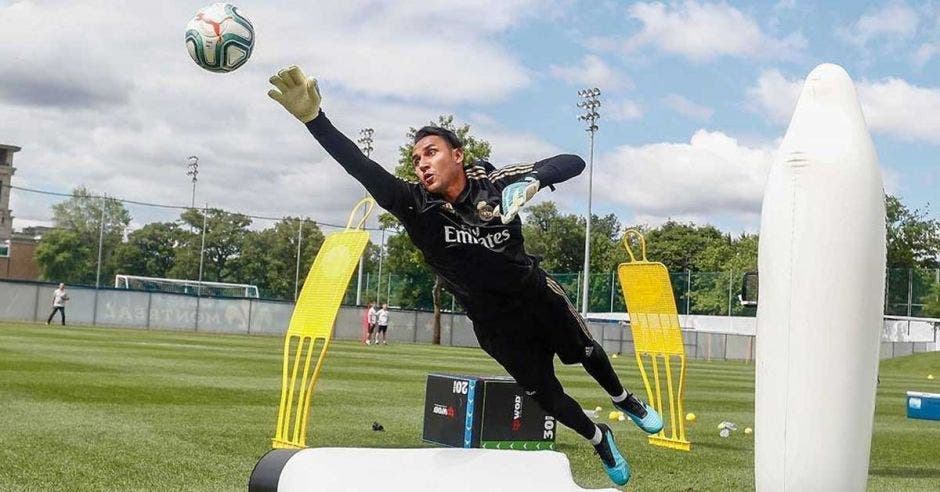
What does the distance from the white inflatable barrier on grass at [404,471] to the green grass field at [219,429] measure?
0.31 ft

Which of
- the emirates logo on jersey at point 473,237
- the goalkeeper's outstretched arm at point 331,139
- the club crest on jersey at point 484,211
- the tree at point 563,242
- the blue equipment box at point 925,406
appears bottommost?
the blue equipment box at point 925,406

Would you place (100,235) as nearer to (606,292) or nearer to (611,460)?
(606,292)

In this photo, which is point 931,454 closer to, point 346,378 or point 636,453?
point 636,453

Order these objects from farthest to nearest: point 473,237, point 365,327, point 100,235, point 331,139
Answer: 1. point 100,235
2. point 365,327
3. point 473,237
4. point 331,139

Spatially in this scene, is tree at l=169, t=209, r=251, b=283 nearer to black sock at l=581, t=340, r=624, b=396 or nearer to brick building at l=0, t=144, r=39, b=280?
brick building at l=0, t=144, r=39, b=280

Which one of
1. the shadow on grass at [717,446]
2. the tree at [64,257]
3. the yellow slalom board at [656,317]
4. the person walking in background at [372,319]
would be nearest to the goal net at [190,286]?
the tree at [64,257]

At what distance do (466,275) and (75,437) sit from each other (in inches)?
169

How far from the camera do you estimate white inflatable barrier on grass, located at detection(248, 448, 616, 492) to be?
12.5ft

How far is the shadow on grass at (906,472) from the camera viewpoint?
8.42 metres

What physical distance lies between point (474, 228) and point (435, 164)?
16.7 inches

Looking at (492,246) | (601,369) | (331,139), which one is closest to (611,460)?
(601,369)

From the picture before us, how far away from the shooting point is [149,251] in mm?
55688

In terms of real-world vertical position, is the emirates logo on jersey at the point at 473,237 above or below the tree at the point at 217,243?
below

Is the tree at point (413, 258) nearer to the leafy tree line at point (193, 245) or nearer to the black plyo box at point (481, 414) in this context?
the leafy tree line at point (193, 245)
